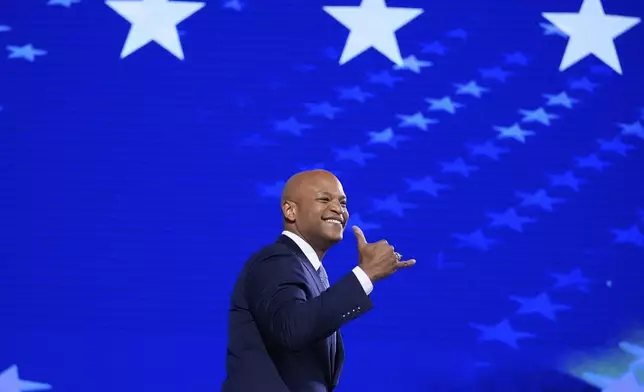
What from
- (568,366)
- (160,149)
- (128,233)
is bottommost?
(568,366)

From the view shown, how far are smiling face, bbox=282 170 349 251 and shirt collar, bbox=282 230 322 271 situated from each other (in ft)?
0.04

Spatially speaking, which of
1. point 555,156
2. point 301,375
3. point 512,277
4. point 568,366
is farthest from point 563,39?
point 301,375

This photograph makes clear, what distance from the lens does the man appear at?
165 centimetres

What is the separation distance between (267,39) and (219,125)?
412 millimetres

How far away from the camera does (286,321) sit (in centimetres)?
165

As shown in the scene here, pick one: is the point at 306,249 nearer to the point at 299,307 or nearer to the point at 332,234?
the point at 332,234

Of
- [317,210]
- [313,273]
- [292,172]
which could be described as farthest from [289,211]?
[292,172]

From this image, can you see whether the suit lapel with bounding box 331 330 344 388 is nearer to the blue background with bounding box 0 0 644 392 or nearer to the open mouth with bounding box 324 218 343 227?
the open mouth with bounding box 324 218 343 227

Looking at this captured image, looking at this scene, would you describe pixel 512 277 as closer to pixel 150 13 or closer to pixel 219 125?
pixel 219 125

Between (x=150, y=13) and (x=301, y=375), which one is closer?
(x=301, y=375)

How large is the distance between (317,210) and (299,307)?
0.34 meters

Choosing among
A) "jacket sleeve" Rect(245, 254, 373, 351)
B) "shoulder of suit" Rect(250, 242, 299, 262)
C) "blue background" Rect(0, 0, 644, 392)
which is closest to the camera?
"jacket sleeve" Rect(245, 254, 373, 351)

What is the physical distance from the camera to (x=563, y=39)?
12.1 ft

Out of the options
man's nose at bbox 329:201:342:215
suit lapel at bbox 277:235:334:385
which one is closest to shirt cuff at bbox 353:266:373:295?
suit lapel at bbox 277:235:334:385
